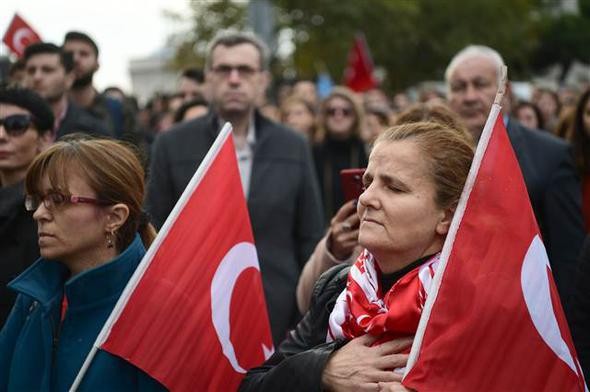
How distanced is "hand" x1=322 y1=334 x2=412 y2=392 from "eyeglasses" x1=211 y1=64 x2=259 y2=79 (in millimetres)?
3441

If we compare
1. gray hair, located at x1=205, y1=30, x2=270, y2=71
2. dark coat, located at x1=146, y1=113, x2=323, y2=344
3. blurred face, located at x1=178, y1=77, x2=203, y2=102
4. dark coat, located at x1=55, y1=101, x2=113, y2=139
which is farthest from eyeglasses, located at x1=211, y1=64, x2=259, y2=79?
blurred face, located at x1=178, y1=77, x2=203, y2=102

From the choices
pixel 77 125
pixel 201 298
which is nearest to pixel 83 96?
pixel 77 125

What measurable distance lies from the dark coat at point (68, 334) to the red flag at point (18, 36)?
20.5ft

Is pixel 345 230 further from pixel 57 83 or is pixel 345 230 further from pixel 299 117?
pixel 299 117

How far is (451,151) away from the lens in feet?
10.5

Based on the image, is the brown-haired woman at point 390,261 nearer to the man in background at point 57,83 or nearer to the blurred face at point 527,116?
the man in background at point 57,83

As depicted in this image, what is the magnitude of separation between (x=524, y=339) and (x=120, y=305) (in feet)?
4.00

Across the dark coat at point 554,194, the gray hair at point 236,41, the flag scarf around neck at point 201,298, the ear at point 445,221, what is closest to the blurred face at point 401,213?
the ear at point 445,221

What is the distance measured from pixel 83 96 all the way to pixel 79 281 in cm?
515

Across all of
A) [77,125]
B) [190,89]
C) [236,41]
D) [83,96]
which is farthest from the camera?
[190,89]

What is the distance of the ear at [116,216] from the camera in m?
3.80

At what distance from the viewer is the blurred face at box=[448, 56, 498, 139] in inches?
233

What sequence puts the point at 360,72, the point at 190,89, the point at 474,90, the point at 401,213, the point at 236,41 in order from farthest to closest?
the point at 360,72 < the point at 190,89 < the point at 236,41 < the point at 474,90 < the point at 401,213

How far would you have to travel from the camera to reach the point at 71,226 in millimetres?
3740
